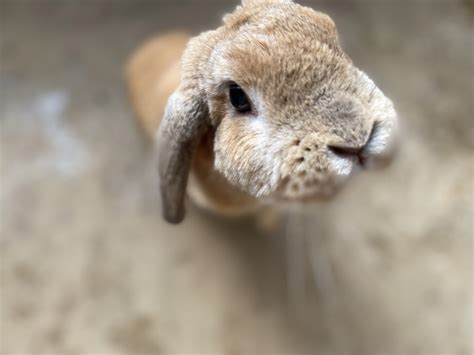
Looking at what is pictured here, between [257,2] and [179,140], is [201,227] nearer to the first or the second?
[179,140]

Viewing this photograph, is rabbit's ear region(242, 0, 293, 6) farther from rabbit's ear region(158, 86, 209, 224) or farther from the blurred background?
the blurred background

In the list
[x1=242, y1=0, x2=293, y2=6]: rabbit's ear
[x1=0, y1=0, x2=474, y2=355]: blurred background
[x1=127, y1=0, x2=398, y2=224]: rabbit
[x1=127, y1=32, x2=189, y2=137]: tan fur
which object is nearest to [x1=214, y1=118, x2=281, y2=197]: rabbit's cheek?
[x1=127, y1=0, x2=398, y2=224]: rabbit

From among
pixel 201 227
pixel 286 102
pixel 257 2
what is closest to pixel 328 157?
pixel 286 102

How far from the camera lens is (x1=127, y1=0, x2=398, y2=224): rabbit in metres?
0.88

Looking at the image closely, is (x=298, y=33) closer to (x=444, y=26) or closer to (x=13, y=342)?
(x=444, y=26)

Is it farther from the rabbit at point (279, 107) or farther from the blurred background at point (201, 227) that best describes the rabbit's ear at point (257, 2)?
the blurred background at point (201, 227)

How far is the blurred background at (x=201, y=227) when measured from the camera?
1.81 metres

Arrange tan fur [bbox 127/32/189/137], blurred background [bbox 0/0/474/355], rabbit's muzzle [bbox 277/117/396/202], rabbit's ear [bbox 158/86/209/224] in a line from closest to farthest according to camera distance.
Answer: rabbit's muzzle [bbox 277/117/396/202] < rabbit's ear [bbox 158/86/209/224] < tan fur [bbox 127/32/189/137] < blurred background [bbox 0/0/474/355]

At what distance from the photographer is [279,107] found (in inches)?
35.4

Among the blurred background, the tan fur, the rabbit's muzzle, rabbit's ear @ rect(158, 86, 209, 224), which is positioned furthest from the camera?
the blurred background

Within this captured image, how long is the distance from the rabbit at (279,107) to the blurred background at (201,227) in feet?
2.37

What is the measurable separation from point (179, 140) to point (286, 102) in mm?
274

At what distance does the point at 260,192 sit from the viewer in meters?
0.99

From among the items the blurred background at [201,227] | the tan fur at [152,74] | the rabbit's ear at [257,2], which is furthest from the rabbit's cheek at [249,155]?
the blurred background at [201,227]
